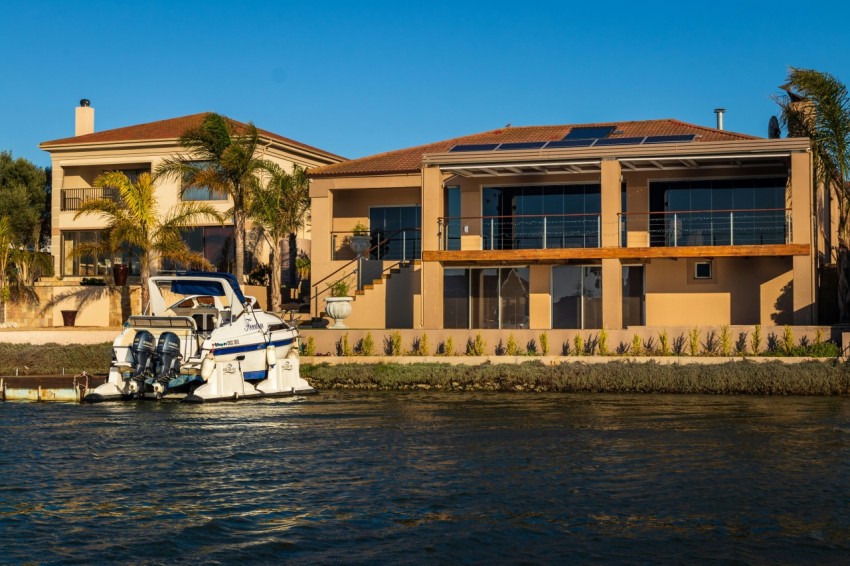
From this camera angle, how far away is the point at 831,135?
3266 cm

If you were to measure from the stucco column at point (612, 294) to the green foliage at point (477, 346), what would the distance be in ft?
11.8

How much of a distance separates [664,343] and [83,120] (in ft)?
109

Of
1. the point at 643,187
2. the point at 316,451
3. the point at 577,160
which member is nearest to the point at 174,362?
the point at 316,451

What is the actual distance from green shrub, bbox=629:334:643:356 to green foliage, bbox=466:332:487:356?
3.95 metres

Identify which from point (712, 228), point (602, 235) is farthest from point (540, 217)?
point (712, 228)

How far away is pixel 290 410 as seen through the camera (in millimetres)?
24531

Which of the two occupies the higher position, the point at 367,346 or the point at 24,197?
the point at 24,197

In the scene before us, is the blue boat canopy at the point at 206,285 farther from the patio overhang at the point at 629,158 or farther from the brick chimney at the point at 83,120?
the brick chimney at the point at 83,120

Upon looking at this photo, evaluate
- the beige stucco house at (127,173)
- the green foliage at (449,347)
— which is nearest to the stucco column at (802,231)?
the green foliage at (449,347)

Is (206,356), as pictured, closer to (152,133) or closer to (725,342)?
(725,342)

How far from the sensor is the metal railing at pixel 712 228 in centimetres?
3372

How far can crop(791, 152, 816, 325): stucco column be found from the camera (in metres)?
31.2

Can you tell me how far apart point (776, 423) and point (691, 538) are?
9740mm

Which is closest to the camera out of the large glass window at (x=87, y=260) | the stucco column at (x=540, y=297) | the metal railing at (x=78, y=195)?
the stucco column at (x=540, y=297)
